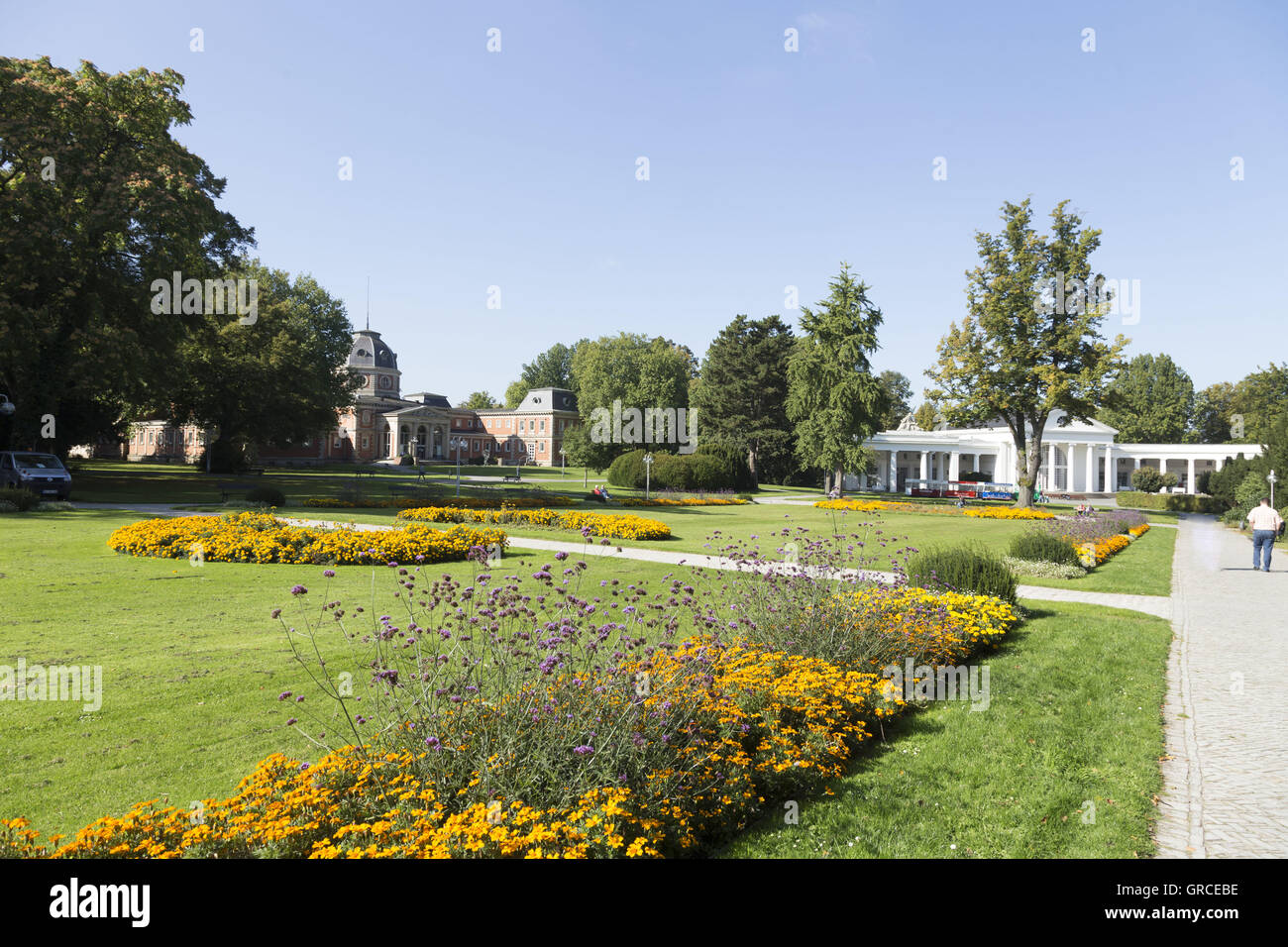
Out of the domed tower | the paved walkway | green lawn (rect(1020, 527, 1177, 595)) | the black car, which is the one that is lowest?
green lawn (rect(1020, 527, 1177, 595))

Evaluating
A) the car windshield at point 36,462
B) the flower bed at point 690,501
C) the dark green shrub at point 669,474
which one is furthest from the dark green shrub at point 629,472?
the car windshield at point 36,462

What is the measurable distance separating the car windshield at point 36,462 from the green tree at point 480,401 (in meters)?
109

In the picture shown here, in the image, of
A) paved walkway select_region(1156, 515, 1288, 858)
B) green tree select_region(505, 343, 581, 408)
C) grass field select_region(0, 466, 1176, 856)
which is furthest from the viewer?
green tree select_region(505, 343, 581, 408)

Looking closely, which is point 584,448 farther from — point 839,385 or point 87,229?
point 87,229

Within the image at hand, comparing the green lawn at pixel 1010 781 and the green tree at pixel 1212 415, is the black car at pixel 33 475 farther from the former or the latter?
the green tree at pixel 1212 415

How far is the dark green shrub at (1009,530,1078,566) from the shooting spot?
16.4 metres

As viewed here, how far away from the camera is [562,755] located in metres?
4.20

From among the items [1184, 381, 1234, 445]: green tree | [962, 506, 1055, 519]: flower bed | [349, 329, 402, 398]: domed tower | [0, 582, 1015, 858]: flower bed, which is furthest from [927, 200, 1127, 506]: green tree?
[349, 329, 402, 398]: domed tower

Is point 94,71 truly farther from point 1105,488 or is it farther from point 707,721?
point 1105,488

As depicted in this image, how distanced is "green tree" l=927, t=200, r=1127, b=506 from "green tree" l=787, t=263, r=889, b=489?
204 inches

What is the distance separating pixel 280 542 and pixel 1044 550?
1530 centimetres

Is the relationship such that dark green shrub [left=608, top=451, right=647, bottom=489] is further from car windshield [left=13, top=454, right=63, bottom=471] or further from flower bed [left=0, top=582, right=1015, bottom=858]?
flower bed [left=0, top=582, right=1015, bottom=858]

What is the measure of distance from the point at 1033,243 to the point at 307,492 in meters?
37.6
